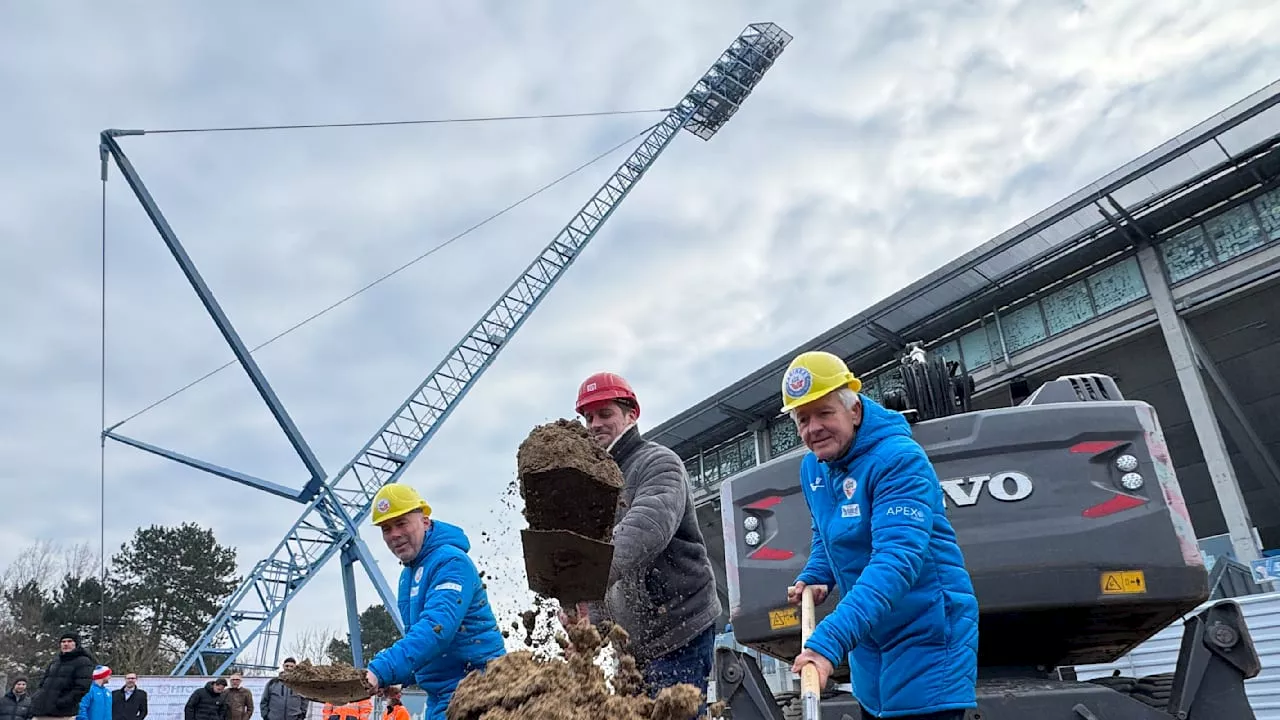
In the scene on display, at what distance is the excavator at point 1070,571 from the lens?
8.08 ft

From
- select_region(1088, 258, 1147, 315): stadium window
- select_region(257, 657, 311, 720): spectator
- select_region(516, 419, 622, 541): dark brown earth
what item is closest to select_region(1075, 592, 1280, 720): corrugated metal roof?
select_region(516, 419, 622, 541): dark brown earth

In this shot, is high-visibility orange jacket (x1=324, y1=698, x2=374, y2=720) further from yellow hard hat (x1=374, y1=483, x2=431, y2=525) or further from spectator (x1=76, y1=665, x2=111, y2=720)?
yellow hard hat (x1=374, y1=483, x2=431, y2=525)

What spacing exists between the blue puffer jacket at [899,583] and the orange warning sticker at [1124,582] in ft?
2.60

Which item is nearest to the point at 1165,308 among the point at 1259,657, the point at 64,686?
the point at 1259,657

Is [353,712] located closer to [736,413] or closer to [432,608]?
[432,608]

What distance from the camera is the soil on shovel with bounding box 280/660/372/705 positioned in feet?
10.3

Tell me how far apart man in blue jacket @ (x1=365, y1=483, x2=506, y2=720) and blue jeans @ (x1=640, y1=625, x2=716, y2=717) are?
0.84m

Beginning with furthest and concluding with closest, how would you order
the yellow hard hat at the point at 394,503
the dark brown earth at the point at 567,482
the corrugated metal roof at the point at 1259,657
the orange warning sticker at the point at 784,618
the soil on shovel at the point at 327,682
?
the corrugated metal roof at the point at 1259,657
the yellow hard hat at the point at 394,503
the orange warning sticker at the point at 784,618
the soil on shovel at the point at 327,682
the dark brown earth at the point at 567,482

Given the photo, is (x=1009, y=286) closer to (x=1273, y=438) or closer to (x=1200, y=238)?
(x=1200, y=238)

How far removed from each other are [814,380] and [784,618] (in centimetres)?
140

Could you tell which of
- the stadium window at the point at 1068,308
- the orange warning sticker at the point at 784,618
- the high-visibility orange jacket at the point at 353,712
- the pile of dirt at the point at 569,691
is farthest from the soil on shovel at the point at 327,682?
the stadium window at the point at 1068,308

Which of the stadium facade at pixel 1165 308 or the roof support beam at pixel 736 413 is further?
the roof support beam at pixel 736 413

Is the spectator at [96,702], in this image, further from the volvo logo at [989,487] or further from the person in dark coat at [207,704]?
the volvo logo at [989,487]

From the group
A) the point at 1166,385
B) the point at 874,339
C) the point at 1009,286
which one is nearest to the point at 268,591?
the point at 874,339
